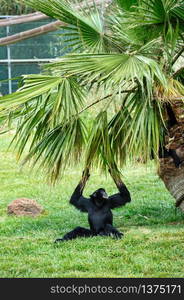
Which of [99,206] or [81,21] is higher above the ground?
[81,21]

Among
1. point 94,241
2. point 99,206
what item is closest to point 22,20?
point 99,206

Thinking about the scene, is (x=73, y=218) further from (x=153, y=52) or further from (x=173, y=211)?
(x=153, y=52)

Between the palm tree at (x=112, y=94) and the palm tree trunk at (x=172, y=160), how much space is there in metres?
0.01

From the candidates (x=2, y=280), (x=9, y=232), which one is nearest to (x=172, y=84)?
(x=2, y=280)

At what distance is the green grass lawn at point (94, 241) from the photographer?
7.64 meters

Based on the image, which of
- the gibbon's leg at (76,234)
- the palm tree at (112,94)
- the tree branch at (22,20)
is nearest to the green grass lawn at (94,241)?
the gibbon's leg at (76,234)

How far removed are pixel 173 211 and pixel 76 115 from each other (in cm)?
379

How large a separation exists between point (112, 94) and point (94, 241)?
6.34 feet

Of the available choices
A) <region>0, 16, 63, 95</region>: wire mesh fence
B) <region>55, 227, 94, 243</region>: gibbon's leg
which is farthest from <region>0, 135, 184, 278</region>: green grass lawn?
<region>0, 16, 63, 95</region>: wire mesh fence

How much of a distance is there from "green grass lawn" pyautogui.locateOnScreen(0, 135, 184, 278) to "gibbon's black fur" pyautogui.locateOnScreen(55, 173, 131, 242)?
0.26 meters

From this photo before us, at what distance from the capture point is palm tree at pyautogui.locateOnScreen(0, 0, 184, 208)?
779 cm

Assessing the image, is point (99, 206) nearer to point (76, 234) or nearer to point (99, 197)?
point (99, 197)

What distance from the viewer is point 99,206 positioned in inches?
387

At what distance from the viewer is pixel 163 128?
28.2 feet
